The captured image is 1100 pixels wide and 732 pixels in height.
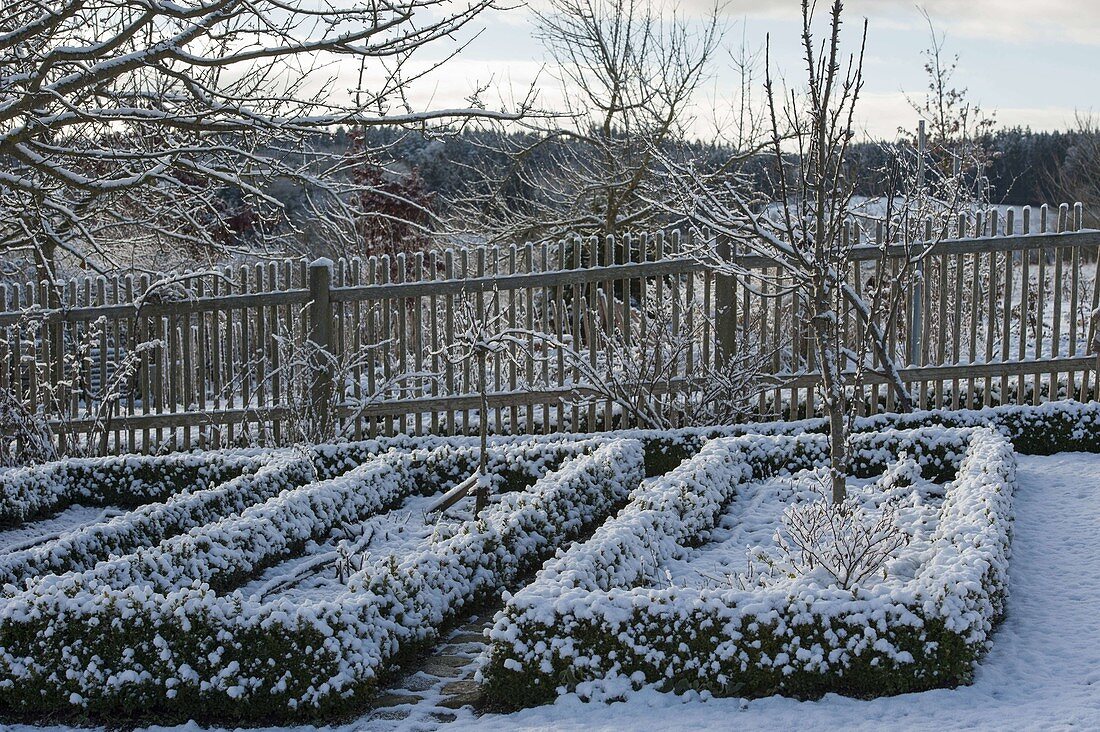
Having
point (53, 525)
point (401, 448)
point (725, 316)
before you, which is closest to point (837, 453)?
point (401, 448)

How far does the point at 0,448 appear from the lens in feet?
26.8

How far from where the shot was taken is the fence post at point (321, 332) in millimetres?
8734

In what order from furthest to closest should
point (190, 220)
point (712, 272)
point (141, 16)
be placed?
point (190, 220) < point (712, 272) < point (141, 16)

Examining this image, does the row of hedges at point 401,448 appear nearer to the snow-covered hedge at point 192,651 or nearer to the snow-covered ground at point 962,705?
the snow-covered hedge at point 192,651

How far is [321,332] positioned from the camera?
8.80m

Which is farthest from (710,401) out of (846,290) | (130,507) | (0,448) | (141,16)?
(0,448)

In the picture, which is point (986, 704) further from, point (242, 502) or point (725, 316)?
point (725, 316)

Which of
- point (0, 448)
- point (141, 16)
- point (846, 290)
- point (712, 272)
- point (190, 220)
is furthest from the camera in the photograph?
point (190, 220)

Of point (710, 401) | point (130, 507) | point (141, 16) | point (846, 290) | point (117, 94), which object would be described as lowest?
point (130, 507)

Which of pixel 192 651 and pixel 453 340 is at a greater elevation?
pixel 453 340

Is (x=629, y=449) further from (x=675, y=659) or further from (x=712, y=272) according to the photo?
(x=675, y=659)

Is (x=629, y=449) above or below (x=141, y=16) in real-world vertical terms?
below

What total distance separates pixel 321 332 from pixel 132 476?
2.04 meters

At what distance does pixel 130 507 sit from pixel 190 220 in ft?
10.8
